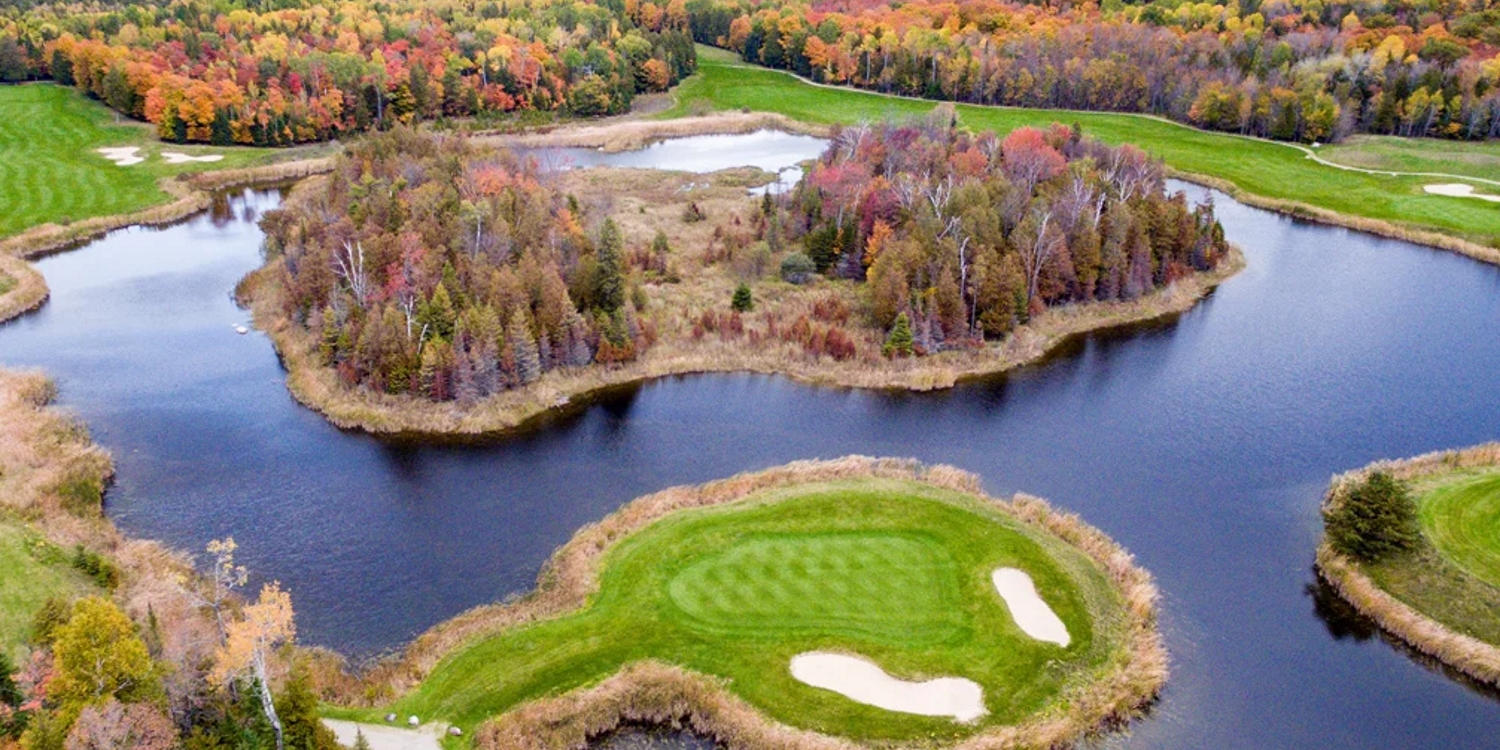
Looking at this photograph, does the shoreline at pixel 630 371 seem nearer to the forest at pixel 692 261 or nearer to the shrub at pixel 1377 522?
the forest at pixel 692 261

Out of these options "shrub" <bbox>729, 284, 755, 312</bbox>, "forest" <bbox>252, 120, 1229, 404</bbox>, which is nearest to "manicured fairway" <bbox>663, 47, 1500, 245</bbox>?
"forest" <bbox>252, 120, 1229, 404</bbox>

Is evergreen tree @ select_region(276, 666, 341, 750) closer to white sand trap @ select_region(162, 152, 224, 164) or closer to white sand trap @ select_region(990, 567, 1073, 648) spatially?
white sand trap @ select_region(990, 567, 1073, 648)

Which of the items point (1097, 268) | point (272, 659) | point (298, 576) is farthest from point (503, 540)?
point (1097, 268)

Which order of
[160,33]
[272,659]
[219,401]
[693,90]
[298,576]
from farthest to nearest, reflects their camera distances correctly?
[693,90], [160,33], [219,401], [298,576], [272,659]

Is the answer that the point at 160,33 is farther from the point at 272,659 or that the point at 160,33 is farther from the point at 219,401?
the point at 272,659

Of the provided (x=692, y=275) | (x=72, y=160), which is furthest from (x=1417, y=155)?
(x=72, y=160)

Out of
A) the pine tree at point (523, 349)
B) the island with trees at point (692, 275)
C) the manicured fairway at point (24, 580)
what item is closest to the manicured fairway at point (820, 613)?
the manicured fairway at point (24, 580)

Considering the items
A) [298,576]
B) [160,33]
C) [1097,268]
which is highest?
[160,33]
